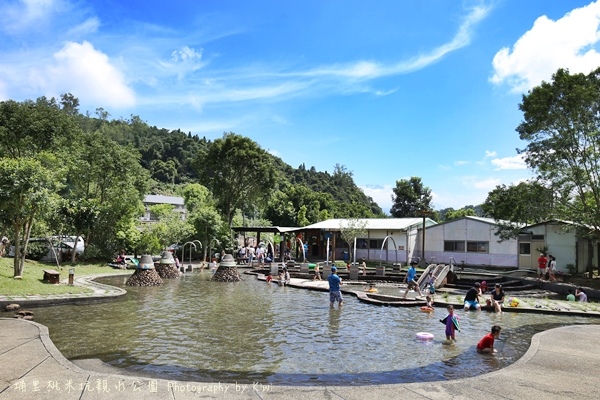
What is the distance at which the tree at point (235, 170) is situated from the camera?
47.8m

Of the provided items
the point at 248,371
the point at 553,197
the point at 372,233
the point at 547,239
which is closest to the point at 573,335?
the point at 248,371

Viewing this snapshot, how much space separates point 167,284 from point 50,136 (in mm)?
16093

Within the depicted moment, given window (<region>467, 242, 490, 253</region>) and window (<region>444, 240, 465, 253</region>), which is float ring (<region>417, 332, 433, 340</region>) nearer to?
window (<region>467, 242, 490, 253</region>)

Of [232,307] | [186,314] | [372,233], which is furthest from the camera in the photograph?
[372,233]

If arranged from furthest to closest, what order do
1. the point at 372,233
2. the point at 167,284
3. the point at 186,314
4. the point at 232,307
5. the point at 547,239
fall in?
1. the point at 372,233
2. the point at 547,239
3. the point at 167,284
4. the point at 232,307
5. the point at 186,314

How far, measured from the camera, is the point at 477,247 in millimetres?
35844

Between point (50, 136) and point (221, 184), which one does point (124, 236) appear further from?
Answer: point (221, 184)

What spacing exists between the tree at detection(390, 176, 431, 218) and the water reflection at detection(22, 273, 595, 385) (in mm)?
55715

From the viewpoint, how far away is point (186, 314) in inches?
592

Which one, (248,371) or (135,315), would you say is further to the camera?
(135,315)

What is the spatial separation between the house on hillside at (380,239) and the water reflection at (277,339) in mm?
20901

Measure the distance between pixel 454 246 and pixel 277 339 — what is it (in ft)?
96.6

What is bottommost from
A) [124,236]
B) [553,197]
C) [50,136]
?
[124,236]

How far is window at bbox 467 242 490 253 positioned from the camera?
3519 centimetres
